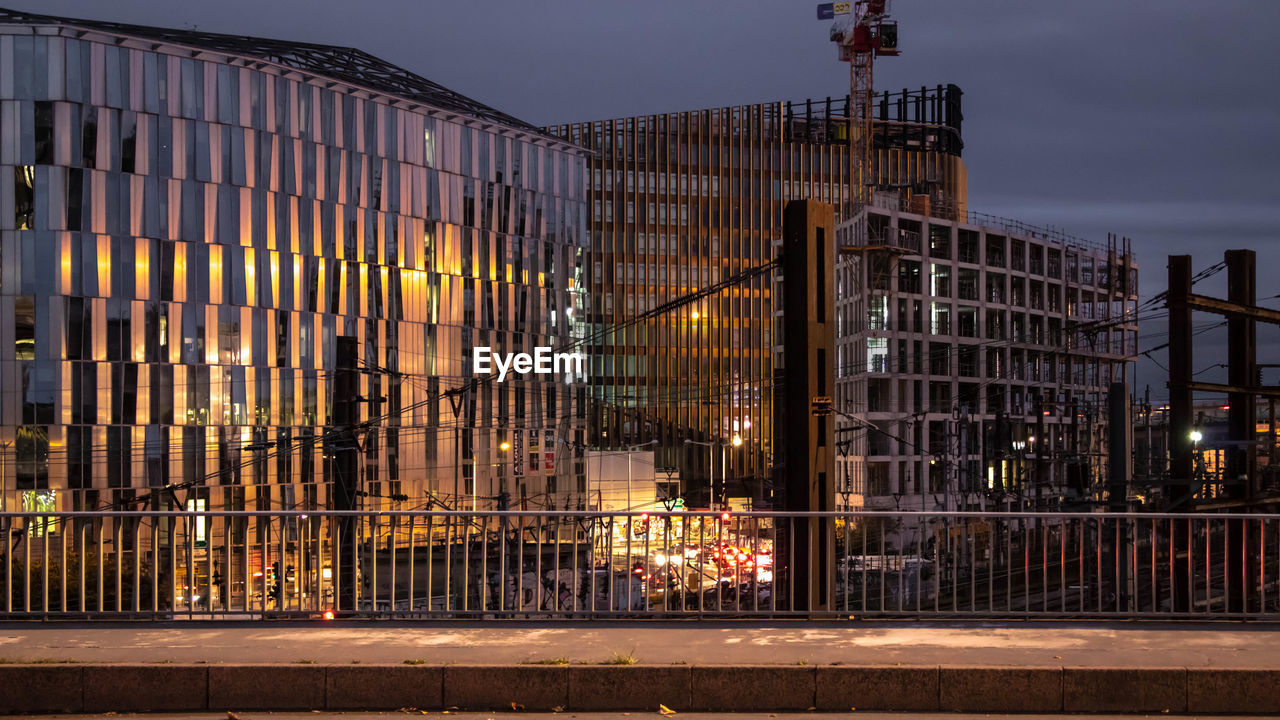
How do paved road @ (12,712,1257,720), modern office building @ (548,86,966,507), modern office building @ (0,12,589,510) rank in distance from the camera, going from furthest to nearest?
modern office building @ (548,86,966,507), modern office building @ (0,12,589,510), paved road @ (12,712,1257,720)

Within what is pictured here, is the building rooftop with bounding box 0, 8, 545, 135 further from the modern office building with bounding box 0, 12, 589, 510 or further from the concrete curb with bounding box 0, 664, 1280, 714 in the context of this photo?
the concrete curb with bounding box 0, 664, 1280, 714

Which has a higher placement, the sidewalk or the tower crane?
the tower crane

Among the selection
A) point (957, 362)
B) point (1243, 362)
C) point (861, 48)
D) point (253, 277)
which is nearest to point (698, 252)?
point (861, 48)

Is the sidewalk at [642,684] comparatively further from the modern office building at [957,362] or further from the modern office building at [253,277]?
the modern office building at [957,362]

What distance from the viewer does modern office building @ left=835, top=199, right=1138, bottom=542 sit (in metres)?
84.2

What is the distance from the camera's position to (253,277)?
6272 cm

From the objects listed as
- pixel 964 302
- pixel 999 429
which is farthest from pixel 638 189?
pixel 999 429

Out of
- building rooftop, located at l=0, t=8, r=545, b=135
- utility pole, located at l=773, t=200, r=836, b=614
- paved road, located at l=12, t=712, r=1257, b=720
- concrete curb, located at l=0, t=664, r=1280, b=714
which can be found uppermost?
building rooftop, located at l=0, t=8, r=545, b=135

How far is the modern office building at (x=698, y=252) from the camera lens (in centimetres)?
12250

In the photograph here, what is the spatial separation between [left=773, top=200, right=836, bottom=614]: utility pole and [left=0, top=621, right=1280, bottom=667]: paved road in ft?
8.33

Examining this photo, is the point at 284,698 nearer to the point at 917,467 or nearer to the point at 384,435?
the point at 384,435

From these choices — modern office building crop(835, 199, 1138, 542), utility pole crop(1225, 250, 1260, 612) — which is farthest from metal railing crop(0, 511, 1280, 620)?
modern office building crop(835, 199, 1138, 542)

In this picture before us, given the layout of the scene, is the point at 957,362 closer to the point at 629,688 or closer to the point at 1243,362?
the point at 1243,362

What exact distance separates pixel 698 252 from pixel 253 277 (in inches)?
2659
